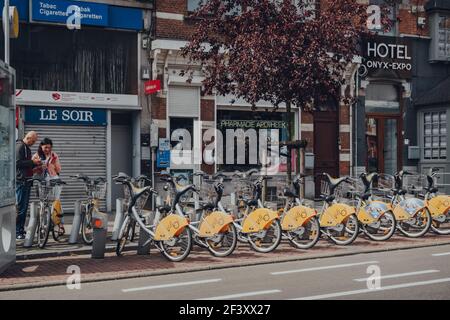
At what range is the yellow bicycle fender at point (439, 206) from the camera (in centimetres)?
1270

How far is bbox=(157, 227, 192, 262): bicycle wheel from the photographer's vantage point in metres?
10.0

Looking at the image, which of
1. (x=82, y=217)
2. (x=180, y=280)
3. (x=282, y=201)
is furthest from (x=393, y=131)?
(x=180, y=280)

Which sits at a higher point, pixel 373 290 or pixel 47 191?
pixel 47 191

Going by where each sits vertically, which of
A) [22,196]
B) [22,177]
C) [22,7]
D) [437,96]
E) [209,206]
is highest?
[22,7]

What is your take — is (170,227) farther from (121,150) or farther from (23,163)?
(121,150)

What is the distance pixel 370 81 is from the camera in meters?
21.5

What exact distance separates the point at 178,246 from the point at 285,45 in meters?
4.70

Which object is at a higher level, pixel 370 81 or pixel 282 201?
pixel 370 81

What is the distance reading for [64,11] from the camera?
16.8 metres

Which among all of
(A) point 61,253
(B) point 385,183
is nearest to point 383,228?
(B) point 385,183

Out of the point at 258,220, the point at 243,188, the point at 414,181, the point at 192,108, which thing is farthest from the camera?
the point at 192,108
